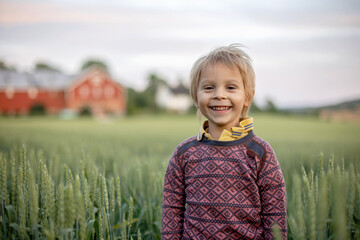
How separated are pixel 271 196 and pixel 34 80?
3356 centimetres

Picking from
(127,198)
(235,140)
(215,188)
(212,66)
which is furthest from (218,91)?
(127,198)

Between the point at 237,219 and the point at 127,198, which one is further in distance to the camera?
the point at 127,198

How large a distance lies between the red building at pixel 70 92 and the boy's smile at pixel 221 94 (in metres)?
28.5

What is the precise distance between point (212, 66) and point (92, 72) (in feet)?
116

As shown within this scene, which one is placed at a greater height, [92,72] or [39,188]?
[92,72]

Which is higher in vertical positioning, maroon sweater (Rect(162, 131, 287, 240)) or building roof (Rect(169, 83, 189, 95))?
building roof (Rect(169, 83, 189, 95))

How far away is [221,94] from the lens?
61.8 inches

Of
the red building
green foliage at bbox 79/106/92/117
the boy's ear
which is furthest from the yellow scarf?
green foliage at bbox 79/106/92/117

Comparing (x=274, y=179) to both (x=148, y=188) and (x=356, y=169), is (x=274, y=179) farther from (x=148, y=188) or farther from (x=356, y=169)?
(x=148, y=188)

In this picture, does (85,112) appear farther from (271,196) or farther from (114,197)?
(271,196)

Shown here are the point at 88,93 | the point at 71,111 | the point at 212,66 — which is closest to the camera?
the point at 212,66

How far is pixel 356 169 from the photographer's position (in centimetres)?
186

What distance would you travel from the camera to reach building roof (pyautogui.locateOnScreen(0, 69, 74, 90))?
25.9m

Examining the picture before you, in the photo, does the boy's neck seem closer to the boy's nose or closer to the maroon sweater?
the maroon sweater
